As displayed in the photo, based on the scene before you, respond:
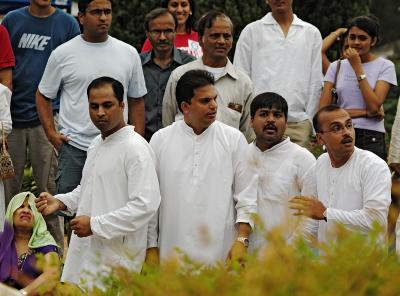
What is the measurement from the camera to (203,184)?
7191mm

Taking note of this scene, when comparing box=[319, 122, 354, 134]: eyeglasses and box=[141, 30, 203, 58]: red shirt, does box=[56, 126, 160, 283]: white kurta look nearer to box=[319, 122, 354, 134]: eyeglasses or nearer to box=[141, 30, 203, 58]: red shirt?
box=[319, 122, 354, 134]: eyeglasses

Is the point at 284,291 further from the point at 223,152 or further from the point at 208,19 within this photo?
the point at 208,19

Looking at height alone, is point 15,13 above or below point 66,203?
above

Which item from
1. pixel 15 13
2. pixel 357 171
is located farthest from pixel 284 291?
pixel 15 13

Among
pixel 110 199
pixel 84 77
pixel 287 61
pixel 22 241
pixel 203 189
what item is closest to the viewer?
pixel 110 199

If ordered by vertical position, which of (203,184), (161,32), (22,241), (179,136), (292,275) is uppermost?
(161,32)

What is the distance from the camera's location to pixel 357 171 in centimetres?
707

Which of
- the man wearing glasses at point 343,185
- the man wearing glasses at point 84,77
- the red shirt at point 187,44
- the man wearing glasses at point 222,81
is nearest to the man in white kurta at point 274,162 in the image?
the man wearing glasses at point 343,185

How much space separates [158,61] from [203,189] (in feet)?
6.59

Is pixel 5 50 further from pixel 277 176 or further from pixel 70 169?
pixel 277 176

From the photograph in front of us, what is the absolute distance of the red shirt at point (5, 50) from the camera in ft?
29.9

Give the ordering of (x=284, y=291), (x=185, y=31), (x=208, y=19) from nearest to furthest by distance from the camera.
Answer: (x=284, y=291), (x=208, y=19), (x=185, y=31)

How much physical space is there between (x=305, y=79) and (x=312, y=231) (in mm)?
2087

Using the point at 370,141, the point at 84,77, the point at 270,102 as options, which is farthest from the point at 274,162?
the point at 84,77
